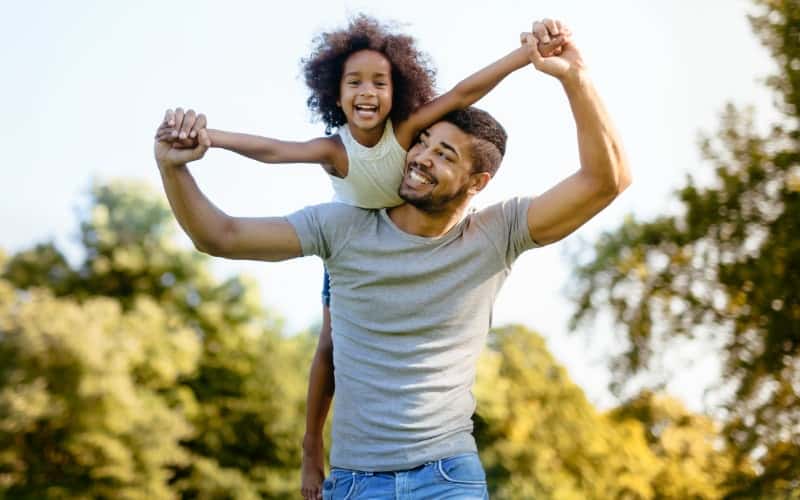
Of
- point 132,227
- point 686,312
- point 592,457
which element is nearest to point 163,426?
point 132,227

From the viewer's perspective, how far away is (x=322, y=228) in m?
2.94

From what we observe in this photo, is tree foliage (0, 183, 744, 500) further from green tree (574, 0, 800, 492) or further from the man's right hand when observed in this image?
the man's right hand

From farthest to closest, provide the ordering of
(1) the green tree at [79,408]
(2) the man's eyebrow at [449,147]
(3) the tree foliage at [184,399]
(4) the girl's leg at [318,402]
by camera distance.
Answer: (1) the green tree at [79,408] < (3) the tree foliage at [184,399] < (4) the girl's leg at [318,402] < (2) the man's eyebrow at [449,147]

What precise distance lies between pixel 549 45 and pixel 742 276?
7961 millimetres

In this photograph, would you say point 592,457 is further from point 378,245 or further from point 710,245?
point 378,245

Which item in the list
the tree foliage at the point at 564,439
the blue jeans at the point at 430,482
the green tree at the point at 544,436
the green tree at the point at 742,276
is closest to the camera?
the blue jeans at the point at 430,482

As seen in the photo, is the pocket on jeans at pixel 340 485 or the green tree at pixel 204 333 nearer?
the pocket on jeans at pixel 340 485

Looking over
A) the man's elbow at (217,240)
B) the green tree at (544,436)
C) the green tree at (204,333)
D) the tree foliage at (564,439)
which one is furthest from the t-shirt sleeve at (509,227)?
the green tree at (204,333)

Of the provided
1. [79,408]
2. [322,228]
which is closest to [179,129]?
[322,228]

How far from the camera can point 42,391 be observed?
51.9 ft

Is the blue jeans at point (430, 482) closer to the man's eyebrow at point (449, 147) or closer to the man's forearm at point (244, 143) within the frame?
the man's eyebrow at point (449, 147)

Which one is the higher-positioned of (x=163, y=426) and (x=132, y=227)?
(x=132, y=227)

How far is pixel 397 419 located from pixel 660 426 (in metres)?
10.8

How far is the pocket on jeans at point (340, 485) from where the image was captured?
2.95 m
